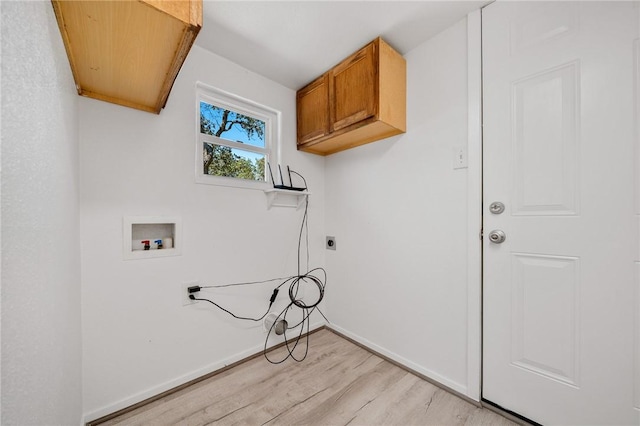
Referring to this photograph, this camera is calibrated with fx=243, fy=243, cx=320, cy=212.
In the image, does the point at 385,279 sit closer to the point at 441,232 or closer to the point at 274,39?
the point at 441,232

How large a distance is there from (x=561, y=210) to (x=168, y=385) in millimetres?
2412

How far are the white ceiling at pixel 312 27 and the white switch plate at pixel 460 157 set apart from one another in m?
0.80

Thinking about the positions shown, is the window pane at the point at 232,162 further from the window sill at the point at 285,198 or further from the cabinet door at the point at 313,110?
the cabinet door at the point at 313,110

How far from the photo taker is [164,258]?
5.05ft

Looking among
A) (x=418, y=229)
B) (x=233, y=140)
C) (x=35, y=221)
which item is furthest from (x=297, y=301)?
(x=35, y=221)

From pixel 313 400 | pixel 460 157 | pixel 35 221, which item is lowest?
pixel 313 400

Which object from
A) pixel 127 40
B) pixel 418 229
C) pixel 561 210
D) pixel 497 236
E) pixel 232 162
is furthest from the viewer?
pixel 232 162

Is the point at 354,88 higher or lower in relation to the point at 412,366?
higher

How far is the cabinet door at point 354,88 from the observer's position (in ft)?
5.32

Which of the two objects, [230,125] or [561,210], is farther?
[230,125]

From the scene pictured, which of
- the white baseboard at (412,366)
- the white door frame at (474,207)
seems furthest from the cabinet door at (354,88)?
the white baseboard at (412,366)

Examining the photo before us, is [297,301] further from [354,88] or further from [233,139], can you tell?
[354,88]

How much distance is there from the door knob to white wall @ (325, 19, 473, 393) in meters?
0.14

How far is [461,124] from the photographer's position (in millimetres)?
1510
